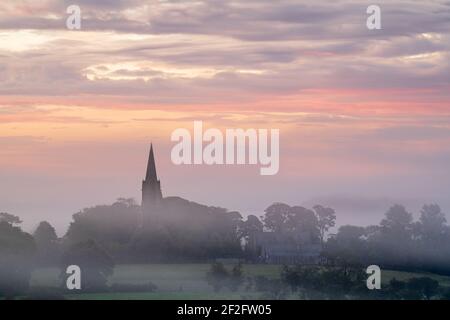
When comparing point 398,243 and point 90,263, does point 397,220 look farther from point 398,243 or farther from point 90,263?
point 90,263

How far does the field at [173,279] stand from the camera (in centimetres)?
5875

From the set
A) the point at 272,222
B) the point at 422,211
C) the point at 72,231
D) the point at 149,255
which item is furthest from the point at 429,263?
the point at 72,231

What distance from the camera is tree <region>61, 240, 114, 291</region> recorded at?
62.6 m

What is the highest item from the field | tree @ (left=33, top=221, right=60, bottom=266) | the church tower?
the church tower

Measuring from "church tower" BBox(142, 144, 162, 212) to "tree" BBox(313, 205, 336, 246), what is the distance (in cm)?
852

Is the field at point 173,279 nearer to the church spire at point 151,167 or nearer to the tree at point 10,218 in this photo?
the church spire at point 151,167

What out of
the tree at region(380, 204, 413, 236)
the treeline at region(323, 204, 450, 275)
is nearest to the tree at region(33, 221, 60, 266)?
the treeline at region(323, 204, 450, 275)

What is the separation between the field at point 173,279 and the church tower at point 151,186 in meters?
3.41

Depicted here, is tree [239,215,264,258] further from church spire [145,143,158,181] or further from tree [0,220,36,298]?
tree [0,220,36,298]

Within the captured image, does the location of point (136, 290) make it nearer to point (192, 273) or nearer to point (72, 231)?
point (192, 273)

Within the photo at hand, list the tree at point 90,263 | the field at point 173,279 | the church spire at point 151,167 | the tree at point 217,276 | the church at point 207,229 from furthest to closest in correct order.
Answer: the church at point 207,229, the church spire at point 151,167, the tree at point 90,263, the tree at point 217,276, the field at point 173,279

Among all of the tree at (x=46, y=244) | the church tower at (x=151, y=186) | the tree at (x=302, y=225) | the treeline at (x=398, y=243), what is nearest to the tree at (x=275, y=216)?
the tree at (x=302, y=225)

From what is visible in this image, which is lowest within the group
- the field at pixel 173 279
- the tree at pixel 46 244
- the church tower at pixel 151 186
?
the field at pixel 173 279
